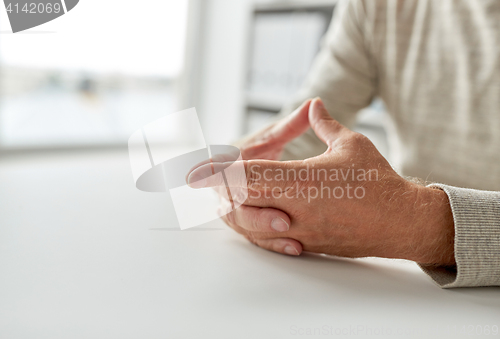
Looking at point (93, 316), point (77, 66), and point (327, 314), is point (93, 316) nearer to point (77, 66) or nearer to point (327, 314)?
point (327, 314)

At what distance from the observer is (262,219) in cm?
49

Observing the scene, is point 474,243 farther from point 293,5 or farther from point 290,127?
point 293,5

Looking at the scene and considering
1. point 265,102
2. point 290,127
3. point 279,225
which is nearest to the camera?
point 279,225

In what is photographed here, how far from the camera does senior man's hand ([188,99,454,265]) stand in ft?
1.53

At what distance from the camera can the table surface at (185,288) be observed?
1.05 feet

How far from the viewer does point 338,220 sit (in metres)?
0.48

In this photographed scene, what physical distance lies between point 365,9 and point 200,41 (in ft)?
5.84

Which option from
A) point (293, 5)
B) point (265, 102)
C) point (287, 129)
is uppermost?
point (293, 5)

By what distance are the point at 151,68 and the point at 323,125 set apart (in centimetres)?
204

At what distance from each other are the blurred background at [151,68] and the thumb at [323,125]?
1.07 meters

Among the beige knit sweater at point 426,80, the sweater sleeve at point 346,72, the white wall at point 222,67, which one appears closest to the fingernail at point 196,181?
the beige knit sweater at point 426,80

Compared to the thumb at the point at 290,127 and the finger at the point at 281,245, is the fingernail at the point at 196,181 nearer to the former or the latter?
the finger at the point at 281,245

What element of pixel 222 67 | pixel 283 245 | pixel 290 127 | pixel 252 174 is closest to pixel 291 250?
pixel 283 245

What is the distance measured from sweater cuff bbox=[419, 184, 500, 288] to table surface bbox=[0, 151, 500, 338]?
0.01 m
